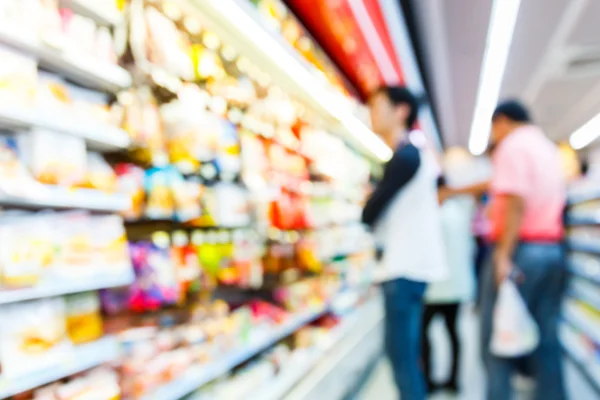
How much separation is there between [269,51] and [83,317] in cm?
147

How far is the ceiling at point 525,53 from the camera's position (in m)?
4.85

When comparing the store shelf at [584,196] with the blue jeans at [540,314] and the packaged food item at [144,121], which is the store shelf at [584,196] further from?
the packaged food item at [144,121]

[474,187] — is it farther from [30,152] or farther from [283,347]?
[30,152]

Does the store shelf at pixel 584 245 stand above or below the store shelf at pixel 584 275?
above

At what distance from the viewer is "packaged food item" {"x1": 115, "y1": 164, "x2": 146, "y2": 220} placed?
67.7 inches

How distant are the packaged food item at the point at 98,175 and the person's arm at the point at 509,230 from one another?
1571mm

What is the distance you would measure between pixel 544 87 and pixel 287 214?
21.5 feet

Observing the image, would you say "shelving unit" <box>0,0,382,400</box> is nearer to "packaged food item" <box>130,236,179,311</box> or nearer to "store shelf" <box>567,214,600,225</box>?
"packaged food item" <box>130,236,179,311</box>

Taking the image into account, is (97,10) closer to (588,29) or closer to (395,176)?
(395,176)

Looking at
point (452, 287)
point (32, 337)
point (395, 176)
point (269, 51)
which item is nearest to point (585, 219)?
point (452, 287)

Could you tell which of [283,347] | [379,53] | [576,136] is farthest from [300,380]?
[576,136]

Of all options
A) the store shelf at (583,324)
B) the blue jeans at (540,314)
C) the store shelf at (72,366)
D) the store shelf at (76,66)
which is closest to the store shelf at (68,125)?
the store shelf at (76,66)

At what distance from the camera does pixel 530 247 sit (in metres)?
2.34

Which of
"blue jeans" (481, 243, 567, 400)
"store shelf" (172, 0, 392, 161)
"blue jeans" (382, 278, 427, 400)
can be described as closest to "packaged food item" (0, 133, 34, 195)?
"store shelf" (172, 0, 392, 161)
